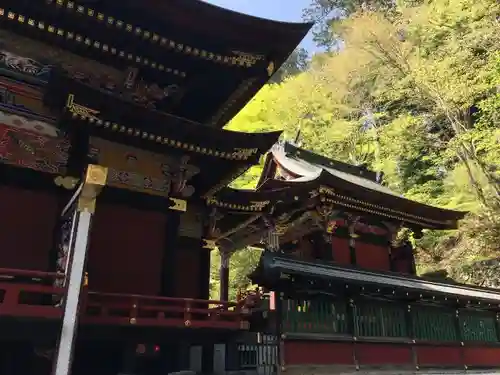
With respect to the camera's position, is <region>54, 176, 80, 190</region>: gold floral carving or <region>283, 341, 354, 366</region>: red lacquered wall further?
<region>283, 341, 354, 366</region>: red lacquered wall

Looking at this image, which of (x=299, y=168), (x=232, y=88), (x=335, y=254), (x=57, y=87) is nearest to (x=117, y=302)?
(x=57, y=87)

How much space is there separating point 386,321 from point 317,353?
110 inches

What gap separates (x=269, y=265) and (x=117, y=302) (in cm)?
324

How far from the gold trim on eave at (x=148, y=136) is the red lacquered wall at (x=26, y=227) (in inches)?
78.3

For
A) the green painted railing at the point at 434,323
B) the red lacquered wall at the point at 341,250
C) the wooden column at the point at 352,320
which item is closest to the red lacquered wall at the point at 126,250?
the wooden column at the point at 352,320

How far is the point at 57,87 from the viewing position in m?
7.63

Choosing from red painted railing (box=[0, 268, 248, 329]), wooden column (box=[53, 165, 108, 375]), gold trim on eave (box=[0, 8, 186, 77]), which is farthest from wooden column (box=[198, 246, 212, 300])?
gold trim on eave (box=[0, 8, 186, 77])

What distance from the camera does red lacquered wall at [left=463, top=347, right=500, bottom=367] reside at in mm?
14188

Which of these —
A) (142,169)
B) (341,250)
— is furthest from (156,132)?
(341,250)

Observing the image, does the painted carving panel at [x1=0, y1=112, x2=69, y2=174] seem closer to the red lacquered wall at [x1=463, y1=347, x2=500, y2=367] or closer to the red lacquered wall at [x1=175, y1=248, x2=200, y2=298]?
the red lacquered wall at [x1=175, y1=248, x2=200, y2=298]

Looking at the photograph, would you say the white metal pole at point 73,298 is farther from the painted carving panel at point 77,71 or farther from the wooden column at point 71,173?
the painted carving panel at point 77,71

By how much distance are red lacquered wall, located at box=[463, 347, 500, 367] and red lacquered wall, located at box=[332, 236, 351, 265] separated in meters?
4.78

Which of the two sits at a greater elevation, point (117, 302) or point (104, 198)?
point (104, 198)

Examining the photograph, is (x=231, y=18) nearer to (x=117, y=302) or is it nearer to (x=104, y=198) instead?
(x=104, y=198)
